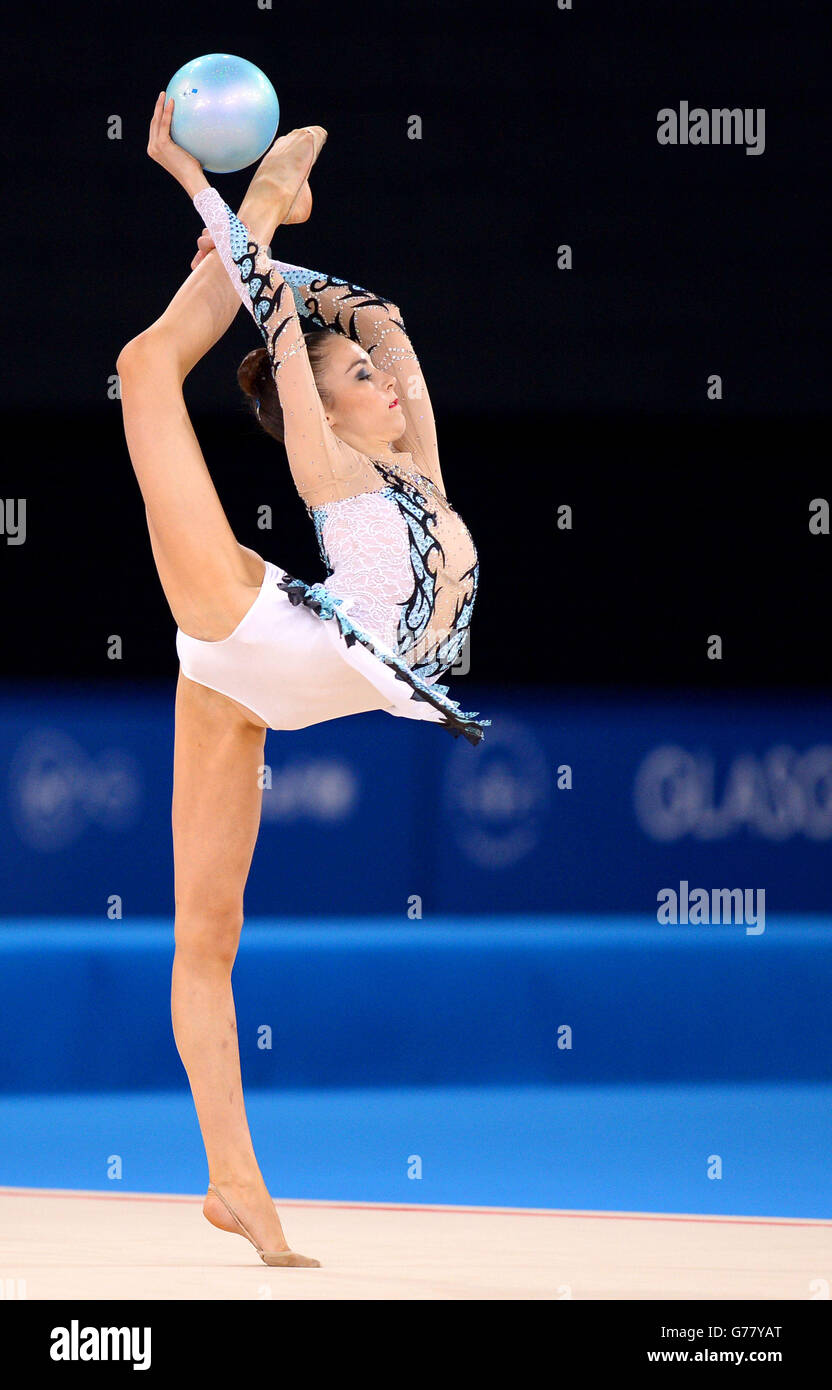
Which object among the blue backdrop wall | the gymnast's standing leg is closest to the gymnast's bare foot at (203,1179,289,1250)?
the gymnast's standing leg

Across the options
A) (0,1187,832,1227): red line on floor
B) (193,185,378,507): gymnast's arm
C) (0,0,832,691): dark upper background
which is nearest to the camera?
(193,185,378,507): gymnast's arm

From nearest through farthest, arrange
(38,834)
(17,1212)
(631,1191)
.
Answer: (17,1212) < (631,1191) < (38,834)

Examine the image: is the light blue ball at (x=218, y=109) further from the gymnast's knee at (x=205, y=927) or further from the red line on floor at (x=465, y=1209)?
the red line on floor at (x=465, y=1209)

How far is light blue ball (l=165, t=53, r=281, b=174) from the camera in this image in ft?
8.14

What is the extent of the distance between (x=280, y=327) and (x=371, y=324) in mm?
324

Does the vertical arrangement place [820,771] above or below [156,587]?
below

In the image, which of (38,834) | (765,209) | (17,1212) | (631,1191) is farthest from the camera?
(765,209)

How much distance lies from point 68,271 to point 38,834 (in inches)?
78.5

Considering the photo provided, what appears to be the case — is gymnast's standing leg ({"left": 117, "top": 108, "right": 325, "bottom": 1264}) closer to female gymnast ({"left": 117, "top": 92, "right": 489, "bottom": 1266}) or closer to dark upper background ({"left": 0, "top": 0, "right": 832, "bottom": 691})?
female gymnast ({"left": 117, "top": 92, "right": 489, "bottom": 1266})

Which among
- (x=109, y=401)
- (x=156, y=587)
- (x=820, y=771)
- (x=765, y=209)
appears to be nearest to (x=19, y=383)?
(x=109, y=401)

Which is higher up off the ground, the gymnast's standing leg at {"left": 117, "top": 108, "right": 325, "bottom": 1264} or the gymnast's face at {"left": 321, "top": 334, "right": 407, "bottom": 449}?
the gymnast's face at {"left": 321, "top": 334, "right": 407, "bottom": 449}

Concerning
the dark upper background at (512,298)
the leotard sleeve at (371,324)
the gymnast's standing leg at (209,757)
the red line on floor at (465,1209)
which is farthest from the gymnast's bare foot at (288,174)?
the dark upper background at (512,298)

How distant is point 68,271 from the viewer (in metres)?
6.26

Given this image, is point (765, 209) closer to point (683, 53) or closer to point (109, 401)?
point (683, 53)
